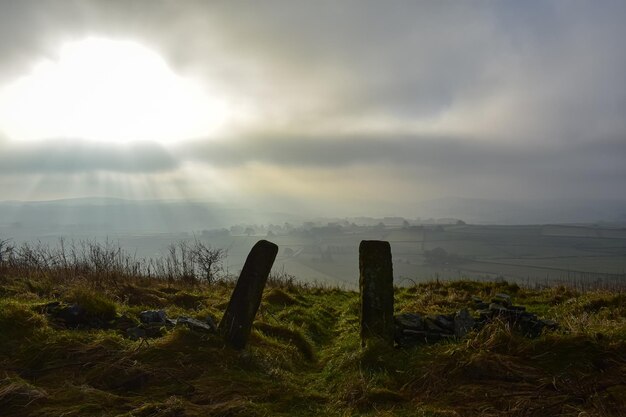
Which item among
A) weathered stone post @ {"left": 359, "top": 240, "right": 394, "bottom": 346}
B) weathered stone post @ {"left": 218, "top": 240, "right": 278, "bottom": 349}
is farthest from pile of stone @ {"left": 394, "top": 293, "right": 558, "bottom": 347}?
weathered stone post @ {"left": 218, "top": 240, "right": 278, "bottom": 349}

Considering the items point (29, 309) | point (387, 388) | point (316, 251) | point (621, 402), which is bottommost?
point (316, 251)

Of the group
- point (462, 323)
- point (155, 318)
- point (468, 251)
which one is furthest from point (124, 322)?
point (468, 251)

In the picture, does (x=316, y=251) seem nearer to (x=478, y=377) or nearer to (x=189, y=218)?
(x=478, y=377)

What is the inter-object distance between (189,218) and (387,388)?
181 meters

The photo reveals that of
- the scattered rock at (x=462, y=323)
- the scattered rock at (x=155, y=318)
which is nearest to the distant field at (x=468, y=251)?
the scattered rock at (x=155, y=318)

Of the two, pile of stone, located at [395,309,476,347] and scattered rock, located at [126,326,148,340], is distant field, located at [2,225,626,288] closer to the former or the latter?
pile of stone, located at [395,309,476,347]

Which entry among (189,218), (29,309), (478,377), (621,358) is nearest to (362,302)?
(478,377)

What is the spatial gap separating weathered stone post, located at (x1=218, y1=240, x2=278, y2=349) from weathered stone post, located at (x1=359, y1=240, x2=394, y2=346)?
176cm

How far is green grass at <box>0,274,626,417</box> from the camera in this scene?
4.48 metres

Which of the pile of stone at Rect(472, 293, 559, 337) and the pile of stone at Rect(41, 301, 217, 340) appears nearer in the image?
the pile of stone at Rect(41, 301, 217, 340)

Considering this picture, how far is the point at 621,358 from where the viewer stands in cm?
523

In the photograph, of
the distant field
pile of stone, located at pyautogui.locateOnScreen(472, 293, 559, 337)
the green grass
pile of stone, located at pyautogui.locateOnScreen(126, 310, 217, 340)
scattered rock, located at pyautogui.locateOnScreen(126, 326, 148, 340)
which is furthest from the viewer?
the distant field

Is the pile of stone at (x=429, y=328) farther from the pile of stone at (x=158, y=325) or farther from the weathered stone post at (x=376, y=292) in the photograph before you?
the pile of stone at (x=158, y=325)

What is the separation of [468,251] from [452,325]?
6368cm
